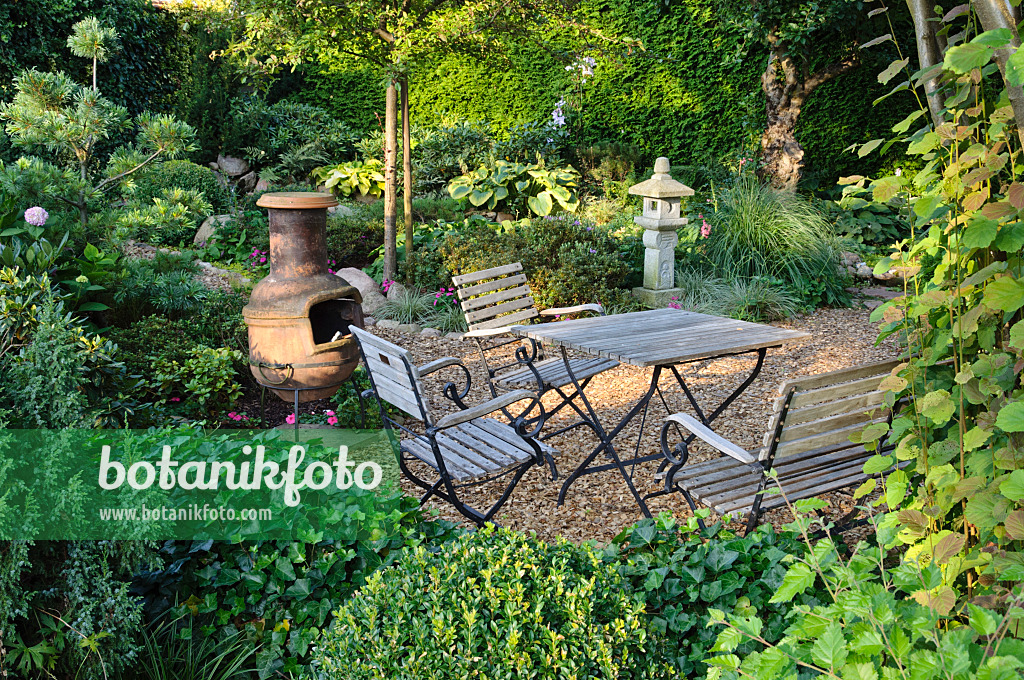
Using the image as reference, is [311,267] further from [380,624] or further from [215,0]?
[215,0]

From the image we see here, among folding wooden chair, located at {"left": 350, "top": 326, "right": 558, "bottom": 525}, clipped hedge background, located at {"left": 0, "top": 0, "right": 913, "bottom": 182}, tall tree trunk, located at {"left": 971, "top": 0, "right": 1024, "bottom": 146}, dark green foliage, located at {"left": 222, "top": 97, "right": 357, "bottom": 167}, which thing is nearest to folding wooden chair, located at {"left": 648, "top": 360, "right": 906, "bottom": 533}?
folding wooden chair, located at {"left": 350, "top": 326, "right": 558, "bottom": 525}

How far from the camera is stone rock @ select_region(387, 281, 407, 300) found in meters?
7.48

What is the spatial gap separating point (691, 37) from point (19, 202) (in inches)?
387

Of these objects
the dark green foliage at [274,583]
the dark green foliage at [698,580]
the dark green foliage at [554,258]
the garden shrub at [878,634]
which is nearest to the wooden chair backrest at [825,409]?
the dark green foliage at [698,580]

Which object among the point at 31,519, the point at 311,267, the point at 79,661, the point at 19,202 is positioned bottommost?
the point at 79,661

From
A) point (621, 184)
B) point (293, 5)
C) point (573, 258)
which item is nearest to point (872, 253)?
point (621, 184)

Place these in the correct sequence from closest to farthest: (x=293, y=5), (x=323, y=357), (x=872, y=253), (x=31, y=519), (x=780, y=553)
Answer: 1. (x=31, y=519)
2. (x=780, y=553)
3. (x=323, y=357)
4. (x=293, y=5)
5. (x=872, y=253)

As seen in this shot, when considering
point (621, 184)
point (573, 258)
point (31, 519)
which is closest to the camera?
point (31, 519)

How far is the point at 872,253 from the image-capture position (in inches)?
361

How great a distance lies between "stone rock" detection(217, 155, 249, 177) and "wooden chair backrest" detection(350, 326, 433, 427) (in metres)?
8.43

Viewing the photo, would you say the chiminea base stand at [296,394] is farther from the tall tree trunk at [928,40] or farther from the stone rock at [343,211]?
the stone rock at [343,211]

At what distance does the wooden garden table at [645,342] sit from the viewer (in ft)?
11.9

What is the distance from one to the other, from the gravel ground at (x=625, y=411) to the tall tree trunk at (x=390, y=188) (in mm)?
1055

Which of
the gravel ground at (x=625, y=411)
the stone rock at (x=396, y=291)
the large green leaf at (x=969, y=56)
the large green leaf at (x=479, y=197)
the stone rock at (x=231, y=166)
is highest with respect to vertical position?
the stone rock at (x=231, y=166)
